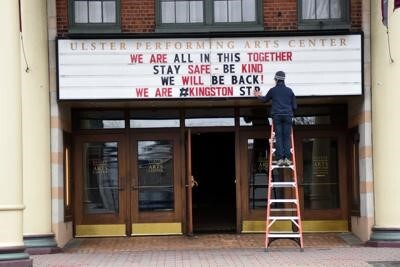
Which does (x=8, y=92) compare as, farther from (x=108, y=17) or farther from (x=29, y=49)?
(x=108, y=17)

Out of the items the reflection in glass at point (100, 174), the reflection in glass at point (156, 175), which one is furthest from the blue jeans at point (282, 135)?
the reflection in glass at point (100, 174)

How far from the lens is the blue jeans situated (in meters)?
12.7

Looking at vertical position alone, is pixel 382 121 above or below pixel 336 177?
above

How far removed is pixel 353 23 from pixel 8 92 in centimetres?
705

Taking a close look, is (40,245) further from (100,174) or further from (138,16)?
(138,16)

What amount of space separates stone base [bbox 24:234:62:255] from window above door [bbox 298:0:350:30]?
6.43 meters

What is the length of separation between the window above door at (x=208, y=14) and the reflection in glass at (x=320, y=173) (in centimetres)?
309

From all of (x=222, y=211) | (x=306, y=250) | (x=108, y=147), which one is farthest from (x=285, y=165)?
(x=222, y=211)

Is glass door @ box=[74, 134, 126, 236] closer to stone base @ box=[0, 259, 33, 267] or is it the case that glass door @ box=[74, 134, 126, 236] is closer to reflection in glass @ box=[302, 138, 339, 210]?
reflection in glass @ box=[302, 138, 339, 210]

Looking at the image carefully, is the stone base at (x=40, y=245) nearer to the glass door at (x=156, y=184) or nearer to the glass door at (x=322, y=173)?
the glass door at (x=156, y=184)

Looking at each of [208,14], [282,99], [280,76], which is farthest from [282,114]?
[208,14]

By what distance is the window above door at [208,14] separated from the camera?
14125mm

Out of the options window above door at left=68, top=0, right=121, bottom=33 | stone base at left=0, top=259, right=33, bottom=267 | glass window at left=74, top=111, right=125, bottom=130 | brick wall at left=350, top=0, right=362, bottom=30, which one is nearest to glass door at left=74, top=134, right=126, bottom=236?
glass window at left=74, top=111, right=125, bottom=130

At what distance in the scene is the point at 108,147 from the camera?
605 inches
